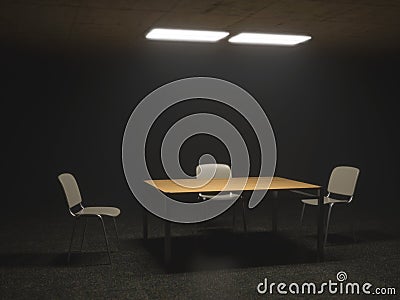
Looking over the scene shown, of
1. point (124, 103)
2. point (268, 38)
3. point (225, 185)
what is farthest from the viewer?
point (124, 103)

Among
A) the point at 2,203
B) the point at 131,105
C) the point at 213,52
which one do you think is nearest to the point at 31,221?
the point at 2,203

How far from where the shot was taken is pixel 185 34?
5.38 m

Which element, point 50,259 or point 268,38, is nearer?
point 50,259

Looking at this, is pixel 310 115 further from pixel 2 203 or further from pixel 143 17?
pixel 2 203

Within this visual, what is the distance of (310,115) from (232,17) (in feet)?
13.4

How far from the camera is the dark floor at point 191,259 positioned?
395 centimetres

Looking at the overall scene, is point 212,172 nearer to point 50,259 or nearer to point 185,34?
point 185,34

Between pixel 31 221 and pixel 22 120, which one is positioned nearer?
pixel 31 221

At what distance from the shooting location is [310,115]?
8367mm

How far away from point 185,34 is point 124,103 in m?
2.55

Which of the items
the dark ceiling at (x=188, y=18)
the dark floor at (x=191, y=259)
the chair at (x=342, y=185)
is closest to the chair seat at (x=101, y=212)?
the dark floor at (x=191, y=259)

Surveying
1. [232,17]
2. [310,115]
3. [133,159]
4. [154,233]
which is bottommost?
[154,233]

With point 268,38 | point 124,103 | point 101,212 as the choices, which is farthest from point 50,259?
point 124,103

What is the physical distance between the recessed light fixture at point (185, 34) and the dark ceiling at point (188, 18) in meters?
0.12
